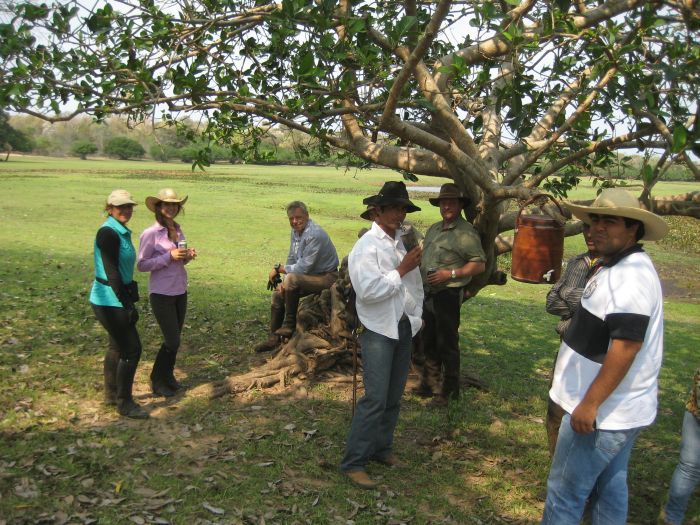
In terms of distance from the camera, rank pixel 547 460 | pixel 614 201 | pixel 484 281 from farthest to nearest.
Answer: pixel 484 281, pixel 547 460, pixel 614 201

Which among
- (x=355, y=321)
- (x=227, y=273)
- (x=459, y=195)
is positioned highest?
(x=459, y=195)

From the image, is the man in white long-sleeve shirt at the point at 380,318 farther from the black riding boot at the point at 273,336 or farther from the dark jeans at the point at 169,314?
the black riding boot at the point at 273,336

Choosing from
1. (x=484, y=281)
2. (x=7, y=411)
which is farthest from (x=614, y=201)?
(x=7, y=411)

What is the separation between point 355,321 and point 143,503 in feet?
7.01

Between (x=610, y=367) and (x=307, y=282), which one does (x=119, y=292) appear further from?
(x=610, y=367)

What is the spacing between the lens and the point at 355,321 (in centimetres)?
555

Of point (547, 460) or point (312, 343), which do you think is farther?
point (312, 343)

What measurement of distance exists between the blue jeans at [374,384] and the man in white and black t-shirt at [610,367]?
159cm

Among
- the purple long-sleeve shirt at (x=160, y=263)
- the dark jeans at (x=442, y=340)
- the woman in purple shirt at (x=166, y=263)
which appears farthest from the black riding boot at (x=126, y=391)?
the dark jeans at (x=442, y=340)

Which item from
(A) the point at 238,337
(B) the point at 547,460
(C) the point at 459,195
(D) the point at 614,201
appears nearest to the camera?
(D) the point at 614,201

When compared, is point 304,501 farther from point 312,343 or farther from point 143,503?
point 312,343

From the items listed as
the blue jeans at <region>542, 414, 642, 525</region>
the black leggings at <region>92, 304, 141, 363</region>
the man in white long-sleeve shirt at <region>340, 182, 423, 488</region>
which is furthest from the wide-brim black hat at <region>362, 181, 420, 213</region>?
the black leggings at <region>92, 304, 141, 363</region>

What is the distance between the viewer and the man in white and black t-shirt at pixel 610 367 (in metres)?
3.40

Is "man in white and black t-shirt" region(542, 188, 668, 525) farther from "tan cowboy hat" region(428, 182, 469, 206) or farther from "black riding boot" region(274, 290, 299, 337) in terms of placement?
"black riding boot" region(274, 290, 299, 337)
